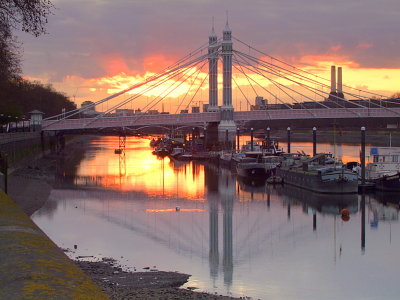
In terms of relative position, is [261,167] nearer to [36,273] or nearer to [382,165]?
[382,165]

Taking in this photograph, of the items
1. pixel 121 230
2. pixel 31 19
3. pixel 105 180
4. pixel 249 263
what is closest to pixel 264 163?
pixel 105 180

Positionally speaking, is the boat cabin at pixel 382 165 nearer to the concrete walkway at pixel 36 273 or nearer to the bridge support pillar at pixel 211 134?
the concrete walkway at pixel 36 273

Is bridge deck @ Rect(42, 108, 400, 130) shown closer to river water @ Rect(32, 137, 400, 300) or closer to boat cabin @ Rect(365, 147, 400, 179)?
river water @ Rect(32, 137, 400, 300)

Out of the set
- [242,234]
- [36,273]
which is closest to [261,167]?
[242,234]

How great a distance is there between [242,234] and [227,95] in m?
57.9

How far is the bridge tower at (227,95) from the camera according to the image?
81.7 meters

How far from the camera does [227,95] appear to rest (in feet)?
277

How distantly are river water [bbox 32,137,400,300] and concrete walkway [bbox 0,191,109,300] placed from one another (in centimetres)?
887

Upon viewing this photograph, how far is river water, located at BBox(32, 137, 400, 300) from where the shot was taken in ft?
63.3

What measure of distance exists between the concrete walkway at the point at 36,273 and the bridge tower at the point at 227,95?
71317 mm

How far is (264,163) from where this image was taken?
54.2 meters

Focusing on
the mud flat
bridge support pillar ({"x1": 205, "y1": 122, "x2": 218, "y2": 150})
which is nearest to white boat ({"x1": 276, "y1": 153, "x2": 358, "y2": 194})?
the mud flat

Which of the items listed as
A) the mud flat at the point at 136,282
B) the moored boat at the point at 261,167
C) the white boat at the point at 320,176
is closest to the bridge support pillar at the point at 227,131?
the moored boat at the point at 261,167

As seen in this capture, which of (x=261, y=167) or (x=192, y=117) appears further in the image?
(x=192, y=117)
